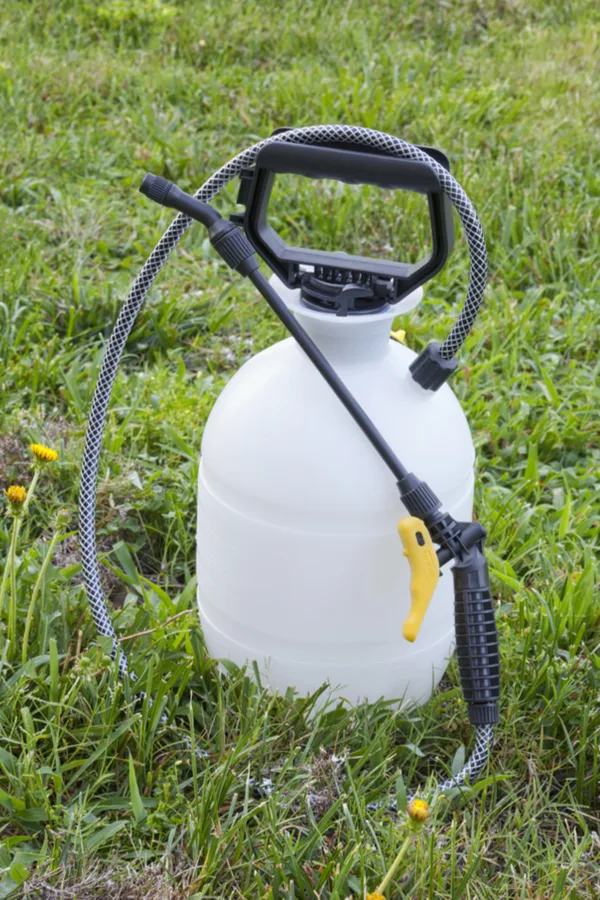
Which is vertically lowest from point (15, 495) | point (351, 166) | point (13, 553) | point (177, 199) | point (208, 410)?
point (208, 410)

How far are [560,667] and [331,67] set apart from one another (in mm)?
3426

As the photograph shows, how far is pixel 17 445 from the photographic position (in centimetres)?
221

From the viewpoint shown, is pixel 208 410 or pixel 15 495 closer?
pixel 15 495

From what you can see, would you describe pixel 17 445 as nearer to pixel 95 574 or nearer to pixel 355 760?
pixel 95 574

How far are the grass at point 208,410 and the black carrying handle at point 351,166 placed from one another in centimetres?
78

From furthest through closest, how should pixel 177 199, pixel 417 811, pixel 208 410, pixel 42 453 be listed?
pixel 208 410 < pixel 42 453 < pixel 177 199 < pixel 417 811

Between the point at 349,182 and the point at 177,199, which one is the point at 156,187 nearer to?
the point at 177,199

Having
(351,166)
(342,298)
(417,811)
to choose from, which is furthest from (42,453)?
(417,811)

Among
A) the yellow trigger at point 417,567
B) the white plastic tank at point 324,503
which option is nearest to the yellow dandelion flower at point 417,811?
the yellow trigger at point 417,567

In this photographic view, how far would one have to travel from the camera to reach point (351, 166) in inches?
51.4

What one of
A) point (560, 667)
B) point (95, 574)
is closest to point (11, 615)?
point (95, 574)

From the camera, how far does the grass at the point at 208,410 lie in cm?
138

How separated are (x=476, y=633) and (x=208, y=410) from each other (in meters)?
1.14

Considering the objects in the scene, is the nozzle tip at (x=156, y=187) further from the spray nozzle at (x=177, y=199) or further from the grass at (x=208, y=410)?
the grass at (x=208, y=410)
